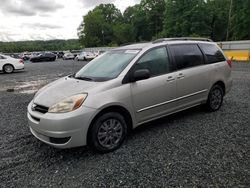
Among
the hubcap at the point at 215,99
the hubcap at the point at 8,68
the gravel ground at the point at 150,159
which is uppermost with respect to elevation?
the hubcap at the point at 8,68

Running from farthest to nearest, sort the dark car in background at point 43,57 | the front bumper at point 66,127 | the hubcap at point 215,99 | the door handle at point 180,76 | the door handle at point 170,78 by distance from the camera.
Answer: the dark car in background at point 43,57, the hubcap at point 215,99, the door handle at point 180,76, the door handle at point 170,78, the front bumper at point 66,127

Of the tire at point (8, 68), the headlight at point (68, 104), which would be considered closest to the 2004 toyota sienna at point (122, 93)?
the headlight at point (68, 104)

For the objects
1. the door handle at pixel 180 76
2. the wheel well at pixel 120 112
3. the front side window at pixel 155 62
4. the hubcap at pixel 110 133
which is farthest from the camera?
the door handle at pixel 180 76

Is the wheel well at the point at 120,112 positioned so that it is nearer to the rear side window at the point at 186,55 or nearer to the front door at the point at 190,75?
the front door at the point at 190,75

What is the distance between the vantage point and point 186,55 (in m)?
4.72

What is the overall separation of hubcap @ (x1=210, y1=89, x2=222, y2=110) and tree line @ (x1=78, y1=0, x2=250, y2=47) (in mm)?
36634

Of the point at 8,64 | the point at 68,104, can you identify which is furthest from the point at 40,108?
the point at 8,64

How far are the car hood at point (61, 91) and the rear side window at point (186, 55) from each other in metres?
1.82

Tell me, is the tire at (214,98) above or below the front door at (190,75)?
below

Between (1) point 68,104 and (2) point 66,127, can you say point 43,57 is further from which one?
(2) point 66,127

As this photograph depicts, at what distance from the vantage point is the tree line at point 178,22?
4078 cm

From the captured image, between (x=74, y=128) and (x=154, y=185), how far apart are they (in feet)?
4.33

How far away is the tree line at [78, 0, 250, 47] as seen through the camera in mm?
40781

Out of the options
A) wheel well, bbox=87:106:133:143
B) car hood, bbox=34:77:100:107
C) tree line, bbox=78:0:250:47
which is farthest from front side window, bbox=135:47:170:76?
tree line, bbox=78:0:250:47
